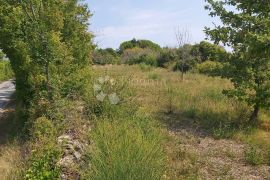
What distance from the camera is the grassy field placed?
861 cm

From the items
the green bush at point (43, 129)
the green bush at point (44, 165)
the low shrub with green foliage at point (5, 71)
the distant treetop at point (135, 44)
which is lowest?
the low shrub with green foliage at point (5, 71)

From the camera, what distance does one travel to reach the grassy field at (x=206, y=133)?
8609 millimetres

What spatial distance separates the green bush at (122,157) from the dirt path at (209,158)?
83cm

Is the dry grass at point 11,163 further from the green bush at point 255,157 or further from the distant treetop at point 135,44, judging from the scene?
the distant treetop at point 135,44

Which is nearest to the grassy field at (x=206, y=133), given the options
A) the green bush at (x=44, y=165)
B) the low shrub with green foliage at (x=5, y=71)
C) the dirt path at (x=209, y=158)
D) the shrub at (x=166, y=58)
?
the dirt path at (x=209, y=158)

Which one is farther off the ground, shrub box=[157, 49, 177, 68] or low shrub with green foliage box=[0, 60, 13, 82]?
shrub box=[157, 49, 177, 68]

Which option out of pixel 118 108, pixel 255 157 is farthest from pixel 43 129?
pixel 255 157

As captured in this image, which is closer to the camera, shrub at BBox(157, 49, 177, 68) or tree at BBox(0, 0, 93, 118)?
tree at BBox(0, 0, 93, 118)

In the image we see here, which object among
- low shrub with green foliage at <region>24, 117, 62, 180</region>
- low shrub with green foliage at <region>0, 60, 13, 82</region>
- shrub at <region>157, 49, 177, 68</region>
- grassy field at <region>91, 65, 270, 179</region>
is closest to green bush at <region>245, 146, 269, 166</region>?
grassy field at <region>91, 65, 270, 179</region>

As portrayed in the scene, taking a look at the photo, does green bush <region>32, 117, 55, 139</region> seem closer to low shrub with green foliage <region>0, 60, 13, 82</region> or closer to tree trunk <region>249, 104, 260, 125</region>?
tree trunk <region>249, 104, 260, 125</region>

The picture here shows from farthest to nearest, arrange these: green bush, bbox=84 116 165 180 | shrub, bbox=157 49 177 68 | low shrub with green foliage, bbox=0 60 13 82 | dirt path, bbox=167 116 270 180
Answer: low shrub with green foliage, bbox=0 60 13 82, shrub, bbox=157 49 177 68, dirt path, bbox=167 116 270 180, green bush, bbox=84 116 165 180

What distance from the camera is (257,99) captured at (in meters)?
11.9

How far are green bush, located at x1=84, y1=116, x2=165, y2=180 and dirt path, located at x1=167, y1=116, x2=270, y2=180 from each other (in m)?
0.83

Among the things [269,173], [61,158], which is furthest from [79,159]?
[269,173]
